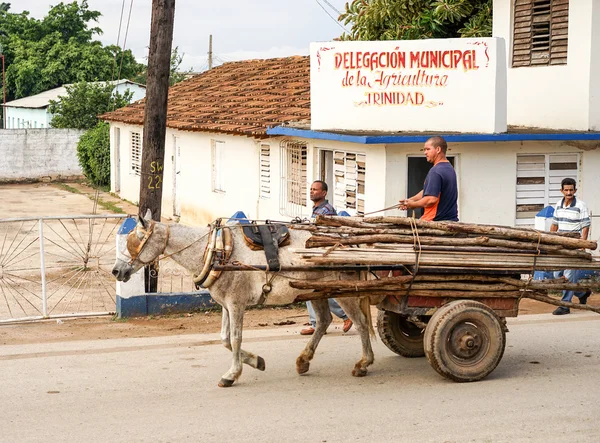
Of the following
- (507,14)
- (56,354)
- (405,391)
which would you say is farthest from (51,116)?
(405,391)

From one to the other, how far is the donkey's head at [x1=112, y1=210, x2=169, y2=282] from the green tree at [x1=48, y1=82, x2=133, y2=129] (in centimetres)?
2982

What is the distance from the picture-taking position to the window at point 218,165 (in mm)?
21844

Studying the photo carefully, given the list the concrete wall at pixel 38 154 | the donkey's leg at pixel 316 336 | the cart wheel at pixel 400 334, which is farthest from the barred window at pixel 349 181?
the concrete wall at pixel 38 154

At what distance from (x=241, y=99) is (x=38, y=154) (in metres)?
15.5

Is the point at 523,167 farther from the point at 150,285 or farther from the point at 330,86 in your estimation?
the point at 150,285

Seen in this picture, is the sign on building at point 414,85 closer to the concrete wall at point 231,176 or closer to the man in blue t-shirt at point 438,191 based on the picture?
the concrete wall at point 231,176

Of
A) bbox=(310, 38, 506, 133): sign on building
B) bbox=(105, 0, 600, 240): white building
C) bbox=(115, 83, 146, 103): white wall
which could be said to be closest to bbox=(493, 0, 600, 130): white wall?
bbox=(105, 0, 600, 240): white building

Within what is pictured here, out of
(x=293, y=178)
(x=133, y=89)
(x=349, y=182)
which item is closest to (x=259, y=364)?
(x=349, y=182)

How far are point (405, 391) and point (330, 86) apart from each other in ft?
24.6

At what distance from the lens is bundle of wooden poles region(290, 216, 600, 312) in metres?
8.55

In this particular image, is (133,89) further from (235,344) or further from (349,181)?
(235,344)

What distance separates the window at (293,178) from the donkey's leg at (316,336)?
7.76 meters

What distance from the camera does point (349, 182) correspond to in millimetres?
15547

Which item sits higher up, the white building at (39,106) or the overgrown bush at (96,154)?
the white building at (39,106)
